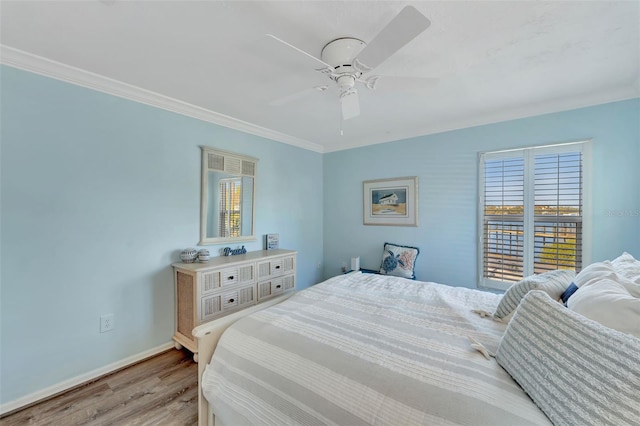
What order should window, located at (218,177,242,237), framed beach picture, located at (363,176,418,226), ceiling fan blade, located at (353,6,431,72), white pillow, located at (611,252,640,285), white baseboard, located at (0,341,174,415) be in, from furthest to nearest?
1. framed beach picture, located at (363,176,418,226)
2. window, located at (218,177,242,237)
3. white baseboard, located at (0,341,174,415)
4. white pillow, located at (611,252,640,285)
5. ceiling fan blade, located at (353,6,431,72)

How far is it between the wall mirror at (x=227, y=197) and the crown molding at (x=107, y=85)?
0.38 meters

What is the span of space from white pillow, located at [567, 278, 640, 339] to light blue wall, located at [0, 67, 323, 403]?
2998 mm

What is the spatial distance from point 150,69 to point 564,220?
409 cm

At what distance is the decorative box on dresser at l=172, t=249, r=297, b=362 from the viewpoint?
231 centimetres

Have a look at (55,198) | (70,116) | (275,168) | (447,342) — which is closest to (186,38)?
(70,116)

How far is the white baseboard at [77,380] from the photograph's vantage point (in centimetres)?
175

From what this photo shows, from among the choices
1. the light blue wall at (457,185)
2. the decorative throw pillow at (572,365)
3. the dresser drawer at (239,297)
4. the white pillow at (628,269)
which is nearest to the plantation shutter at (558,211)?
the light blue wall at (457,185)

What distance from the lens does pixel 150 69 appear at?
6.47ft

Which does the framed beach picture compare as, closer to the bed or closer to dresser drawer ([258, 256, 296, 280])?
dresser drawer ([258, 256, 296, 280])

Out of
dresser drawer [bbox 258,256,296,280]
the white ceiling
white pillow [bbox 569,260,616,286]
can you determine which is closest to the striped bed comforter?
white pillow [bbox 569,260,616,286]

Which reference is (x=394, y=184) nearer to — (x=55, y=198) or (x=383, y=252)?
(x=383, y=252)

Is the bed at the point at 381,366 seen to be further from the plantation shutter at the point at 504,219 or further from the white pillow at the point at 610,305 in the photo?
the plantation shutter at the point at 504,219

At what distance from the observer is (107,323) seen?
7.08 feet

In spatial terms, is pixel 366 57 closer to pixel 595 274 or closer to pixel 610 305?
pixel 610 305
